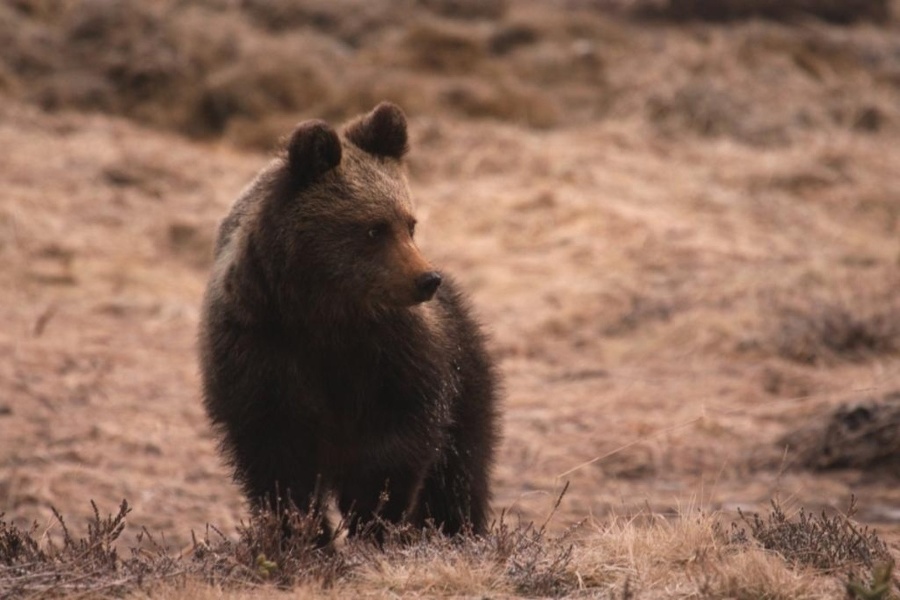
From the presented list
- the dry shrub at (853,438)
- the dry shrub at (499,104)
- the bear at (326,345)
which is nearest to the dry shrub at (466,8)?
the dry shrub at (499,104)

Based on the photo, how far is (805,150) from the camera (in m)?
17.1

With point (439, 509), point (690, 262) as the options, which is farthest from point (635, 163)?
point (439, 509)

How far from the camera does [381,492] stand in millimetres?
5254

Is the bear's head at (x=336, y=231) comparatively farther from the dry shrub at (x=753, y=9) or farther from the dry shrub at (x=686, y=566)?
the dry shrub at (x=753, y=9)

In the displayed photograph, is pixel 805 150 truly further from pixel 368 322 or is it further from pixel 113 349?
pixel 368 322

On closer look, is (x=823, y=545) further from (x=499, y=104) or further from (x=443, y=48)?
(x=443, y=48)

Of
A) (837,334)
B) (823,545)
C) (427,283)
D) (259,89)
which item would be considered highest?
(259,89)

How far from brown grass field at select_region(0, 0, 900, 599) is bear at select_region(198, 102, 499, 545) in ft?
1.86

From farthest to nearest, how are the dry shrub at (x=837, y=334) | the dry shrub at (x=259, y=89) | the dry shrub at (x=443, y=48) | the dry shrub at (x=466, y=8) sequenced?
the dry shrub at (x=466, y=8)
the dry shrub at (x=443, y=48)
the dry shrub at (x=259, y=89)
the dry shrub at (x=837, y=334)

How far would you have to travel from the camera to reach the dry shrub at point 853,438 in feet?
27.0

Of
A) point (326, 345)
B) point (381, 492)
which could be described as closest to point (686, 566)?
point (381, 492)

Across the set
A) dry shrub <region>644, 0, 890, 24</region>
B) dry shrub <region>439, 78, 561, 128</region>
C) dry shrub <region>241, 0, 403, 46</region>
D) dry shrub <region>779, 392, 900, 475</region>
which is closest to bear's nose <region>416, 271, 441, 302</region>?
dry shrub <region>779, 392, 900, 475</region>

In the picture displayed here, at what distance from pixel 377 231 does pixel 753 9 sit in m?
18.0

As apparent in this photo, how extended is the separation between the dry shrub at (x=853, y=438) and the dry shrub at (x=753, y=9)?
46.2 feet
